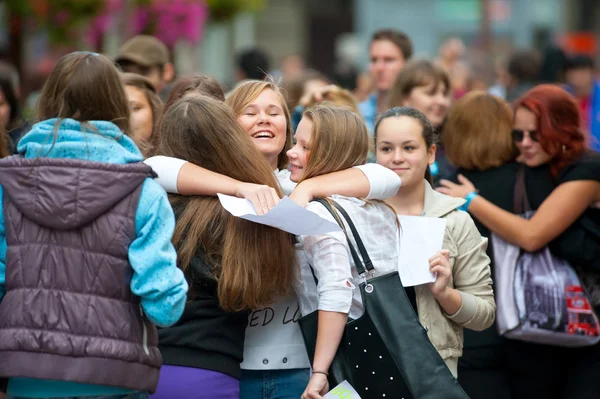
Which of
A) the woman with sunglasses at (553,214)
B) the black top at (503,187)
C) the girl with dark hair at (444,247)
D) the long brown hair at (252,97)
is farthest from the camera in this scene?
the black top at (503,187)

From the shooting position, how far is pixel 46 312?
11.1 ft

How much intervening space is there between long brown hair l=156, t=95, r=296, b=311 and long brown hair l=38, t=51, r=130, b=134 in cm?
31

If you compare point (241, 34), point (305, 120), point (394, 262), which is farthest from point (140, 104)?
point (241, 34)

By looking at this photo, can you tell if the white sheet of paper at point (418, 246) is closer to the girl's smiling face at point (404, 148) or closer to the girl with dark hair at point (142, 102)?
the girl's smiling face at point (404, 148)

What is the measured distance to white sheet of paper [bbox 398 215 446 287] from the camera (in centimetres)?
420

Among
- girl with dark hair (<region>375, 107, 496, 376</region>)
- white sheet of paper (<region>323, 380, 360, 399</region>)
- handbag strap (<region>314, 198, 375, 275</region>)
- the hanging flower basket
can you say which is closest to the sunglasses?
girl with dark hair (<region>375, 107, 496, 376</region>)

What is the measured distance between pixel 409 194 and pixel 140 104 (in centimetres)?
171

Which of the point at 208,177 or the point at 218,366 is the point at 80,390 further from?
the point at 208,177

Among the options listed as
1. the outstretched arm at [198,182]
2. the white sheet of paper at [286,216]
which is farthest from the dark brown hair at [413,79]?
the white sheet of paper at [286,216]

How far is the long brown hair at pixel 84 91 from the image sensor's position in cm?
365

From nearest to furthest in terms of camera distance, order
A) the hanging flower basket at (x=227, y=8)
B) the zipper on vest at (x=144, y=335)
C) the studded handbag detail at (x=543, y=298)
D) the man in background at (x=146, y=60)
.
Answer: the zipper on vest at (x=144, y=335)
the studded handbag detail at (x=543, y=298)
the man in background at (x=146, y=60)
the hanging flower basket at (x=227, y=8)

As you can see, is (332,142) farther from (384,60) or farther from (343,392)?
(384,60)

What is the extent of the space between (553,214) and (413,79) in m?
1.69

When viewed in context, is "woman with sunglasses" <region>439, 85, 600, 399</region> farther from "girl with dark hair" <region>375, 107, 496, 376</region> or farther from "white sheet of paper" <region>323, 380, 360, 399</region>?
"white sheet of paper" <region>323, 380, 360, 399</region>
